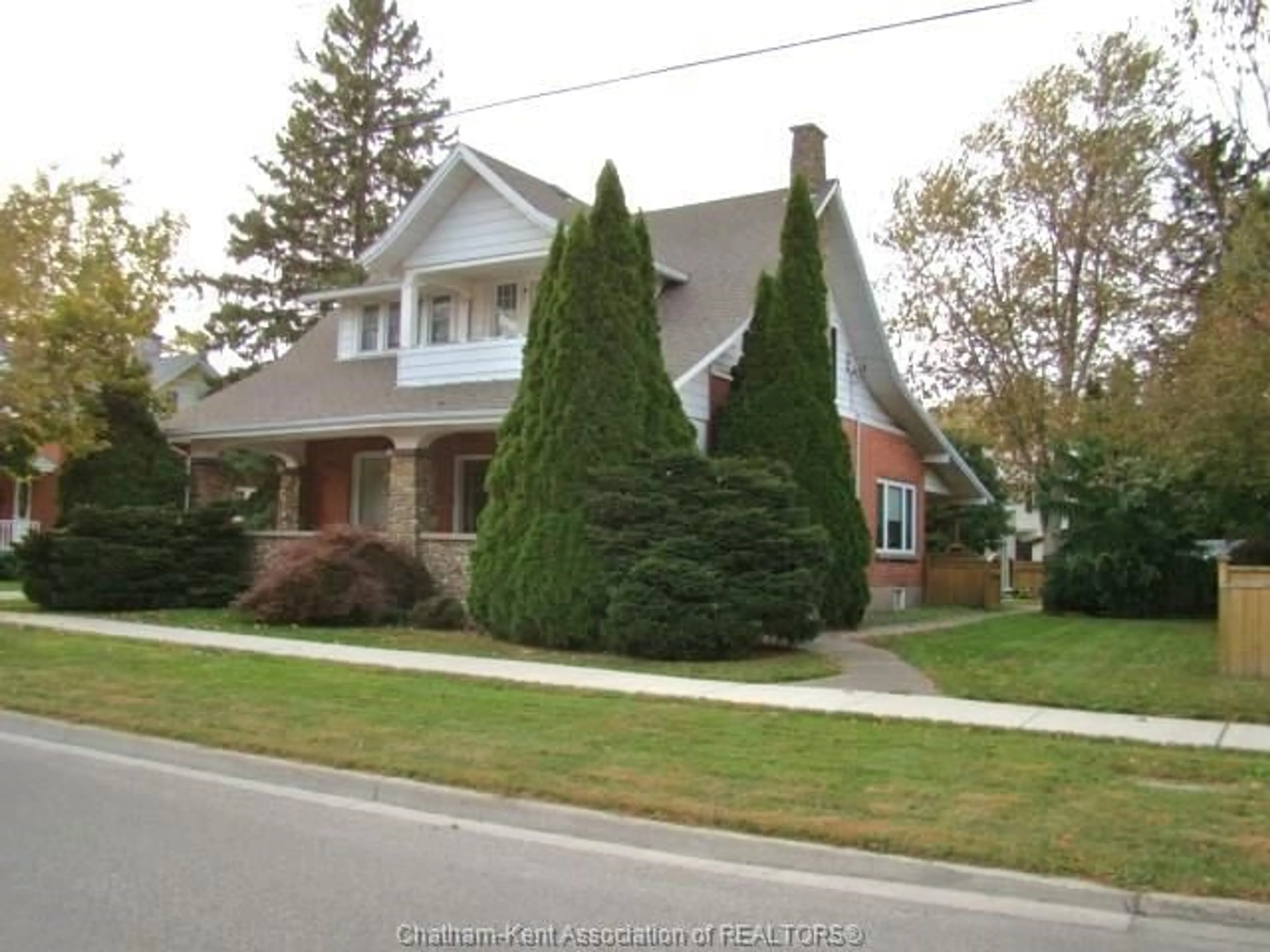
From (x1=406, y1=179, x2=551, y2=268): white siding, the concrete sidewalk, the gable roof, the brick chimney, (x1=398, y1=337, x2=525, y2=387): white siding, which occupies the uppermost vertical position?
the brick chimney

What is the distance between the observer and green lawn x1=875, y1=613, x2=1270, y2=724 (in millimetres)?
11625

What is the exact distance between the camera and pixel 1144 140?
28.0 m

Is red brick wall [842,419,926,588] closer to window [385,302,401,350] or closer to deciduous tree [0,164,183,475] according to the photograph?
window [385,302,401,350]

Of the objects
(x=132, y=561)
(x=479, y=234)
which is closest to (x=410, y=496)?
(x=132, y=561)

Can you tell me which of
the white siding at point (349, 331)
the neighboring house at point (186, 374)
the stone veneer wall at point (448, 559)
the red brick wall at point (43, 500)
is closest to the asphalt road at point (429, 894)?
the stone veneer wall at point (448, 559)

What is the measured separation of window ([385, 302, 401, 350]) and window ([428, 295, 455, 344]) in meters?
1.34

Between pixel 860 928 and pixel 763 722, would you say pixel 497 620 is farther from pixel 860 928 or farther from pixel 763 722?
pixel 860 928

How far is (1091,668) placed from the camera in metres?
15.0

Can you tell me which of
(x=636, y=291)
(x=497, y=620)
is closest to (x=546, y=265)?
(x=636, y=291)

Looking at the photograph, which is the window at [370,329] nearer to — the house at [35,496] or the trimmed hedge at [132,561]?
the trimmed hedge at [132,561]

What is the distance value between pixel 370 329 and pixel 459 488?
14.5 feet

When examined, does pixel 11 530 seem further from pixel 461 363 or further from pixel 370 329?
pixel 461 363

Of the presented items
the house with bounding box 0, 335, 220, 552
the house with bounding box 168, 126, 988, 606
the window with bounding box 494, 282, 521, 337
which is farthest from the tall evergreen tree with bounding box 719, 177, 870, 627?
the house with bounding box 0, 335, 220, 552

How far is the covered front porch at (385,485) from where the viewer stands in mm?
20375
